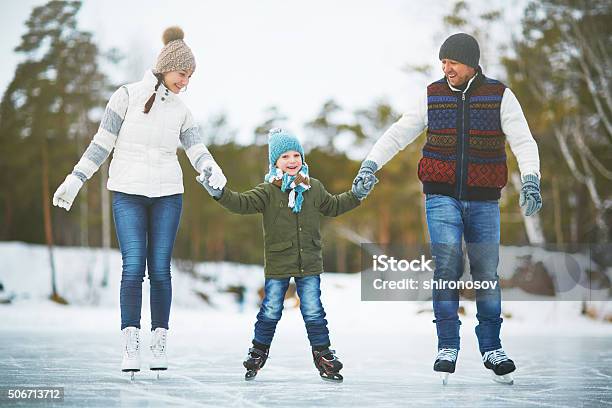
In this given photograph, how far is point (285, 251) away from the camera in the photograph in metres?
3.08

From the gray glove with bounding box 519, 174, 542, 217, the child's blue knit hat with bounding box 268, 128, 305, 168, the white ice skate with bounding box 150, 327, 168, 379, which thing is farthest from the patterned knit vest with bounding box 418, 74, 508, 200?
the white ice skate with bounding box 150, 327, 168, 379

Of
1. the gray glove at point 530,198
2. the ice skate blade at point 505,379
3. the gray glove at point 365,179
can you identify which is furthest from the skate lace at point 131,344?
the gray glove at point 530,198

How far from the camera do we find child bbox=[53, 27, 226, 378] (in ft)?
10.1

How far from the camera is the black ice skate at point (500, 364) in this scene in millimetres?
2980

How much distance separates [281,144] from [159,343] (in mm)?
970

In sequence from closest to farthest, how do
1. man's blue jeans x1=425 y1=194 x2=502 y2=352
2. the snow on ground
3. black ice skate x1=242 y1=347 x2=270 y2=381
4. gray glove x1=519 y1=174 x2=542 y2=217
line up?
the snow on ground, gray glove x1=519 y1=174 x2=542 y2=217, man's blue jeans x1=425 y1=194 x2=502 y2=352, black ice skate x1=242 y1=347 x2=270 y2=381

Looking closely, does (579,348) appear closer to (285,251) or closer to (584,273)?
(285,251)

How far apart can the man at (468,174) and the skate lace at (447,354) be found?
0.02 m

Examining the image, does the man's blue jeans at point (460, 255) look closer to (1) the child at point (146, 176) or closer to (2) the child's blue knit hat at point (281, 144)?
(2) the child's blue knit hat at point (281, 144)

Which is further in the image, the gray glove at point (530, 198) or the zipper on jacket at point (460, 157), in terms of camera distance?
the zipper on jacket at point (460, 157)

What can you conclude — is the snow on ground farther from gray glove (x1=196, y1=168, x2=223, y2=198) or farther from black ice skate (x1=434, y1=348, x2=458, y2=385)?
gray glove (x1=196, y1=168, x2=223, y2=198)

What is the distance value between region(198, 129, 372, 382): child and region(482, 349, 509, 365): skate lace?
0.59m

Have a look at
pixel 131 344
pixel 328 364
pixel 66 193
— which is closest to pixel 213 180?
pixel 66 193

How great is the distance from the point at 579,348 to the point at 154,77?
11.5 feet
